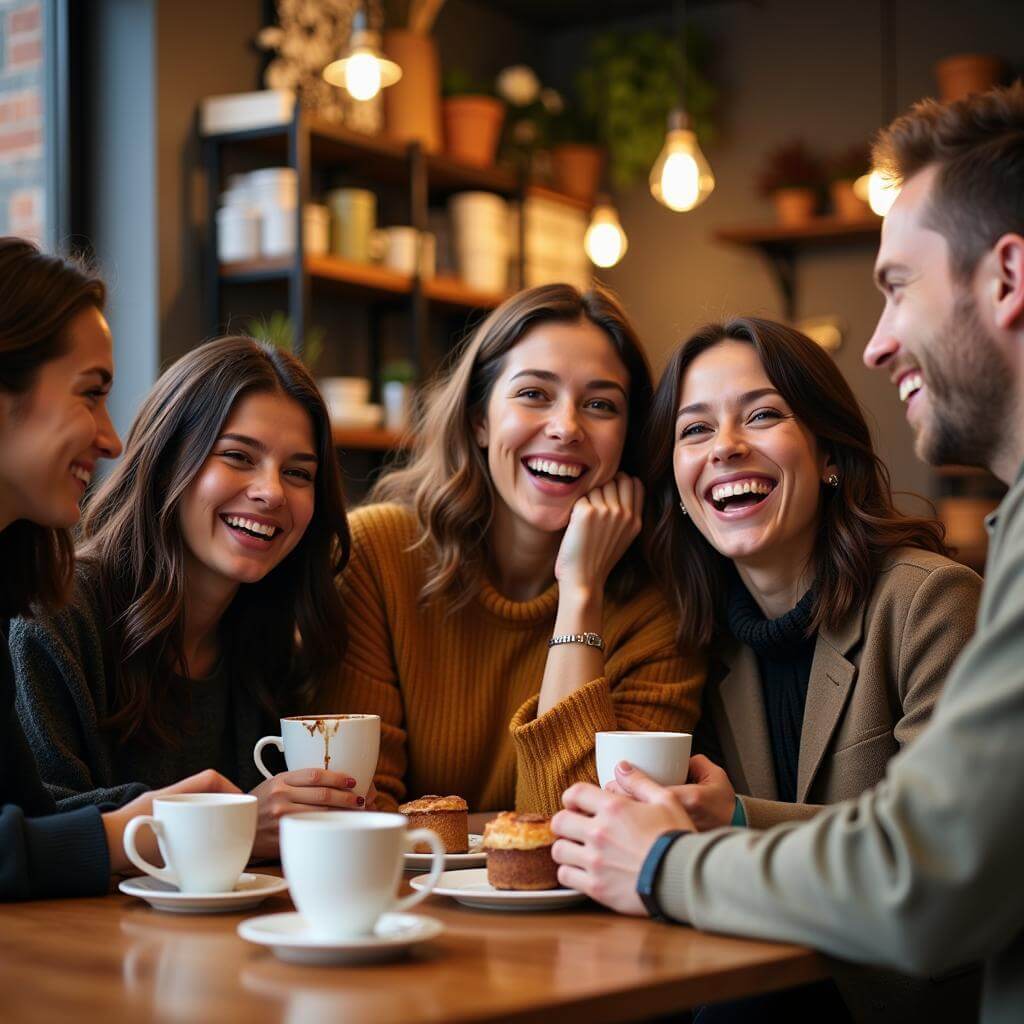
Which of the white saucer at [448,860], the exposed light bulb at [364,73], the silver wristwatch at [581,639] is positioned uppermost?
the exposed light bulb at [364,73]

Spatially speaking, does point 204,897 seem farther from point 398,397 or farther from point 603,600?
point 398,397

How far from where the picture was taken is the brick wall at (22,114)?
4.36 metres

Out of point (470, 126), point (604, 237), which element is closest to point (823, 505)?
point (604, 237)

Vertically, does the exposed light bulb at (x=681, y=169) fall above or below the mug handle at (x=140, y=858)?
above

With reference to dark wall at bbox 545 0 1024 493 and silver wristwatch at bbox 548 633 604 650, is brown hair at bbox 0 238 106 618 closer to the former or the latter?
silver wristwatch at bbox 548 633 604 650

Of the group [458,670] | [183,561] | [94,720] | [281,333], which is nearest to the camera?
[94,720]

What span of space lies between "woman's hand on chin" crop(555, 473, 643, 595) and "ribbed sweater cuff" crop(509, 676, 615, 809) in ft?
0.81

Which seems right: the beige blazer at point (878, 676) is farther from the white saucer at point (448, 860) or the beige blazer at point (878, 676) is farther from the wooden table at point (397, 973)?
the wooden table at point (397, 973)

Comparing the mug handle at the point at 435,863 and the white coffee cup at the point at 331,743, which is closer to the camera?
the mug handle at the point at 435,863

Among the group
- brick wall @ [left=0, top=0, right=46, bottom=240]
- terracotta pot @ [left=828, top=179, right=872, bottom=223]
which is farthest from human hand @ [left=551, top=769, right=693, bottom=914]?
terracotta pot @ [left=828, top=179, right=872, bottom=223]

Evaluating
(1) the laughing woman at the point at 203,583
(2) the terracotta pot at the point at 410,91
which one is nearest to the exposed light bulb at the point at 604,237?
(2) the terracotta pot at the point at 410,91

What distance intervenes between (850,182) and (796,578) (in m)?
3.64

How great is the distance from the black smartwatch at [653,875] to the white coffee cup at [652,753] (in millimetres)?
188

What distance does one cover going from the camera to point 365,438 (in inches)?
182
